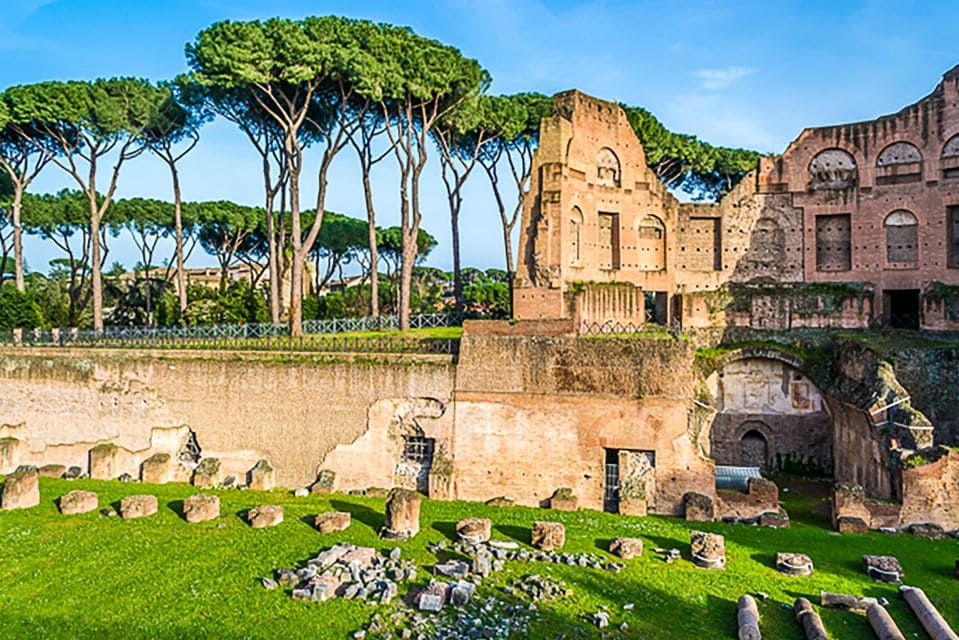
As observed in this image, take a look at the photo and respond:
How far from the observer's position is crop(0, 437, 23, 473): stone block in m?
16.0

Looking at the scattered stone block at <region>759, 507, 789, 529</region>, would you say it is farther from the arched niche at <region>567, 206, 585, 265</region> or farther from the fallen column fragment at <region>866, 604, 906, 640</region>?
the arched niche at <region>567, 206, 585, 265</region>

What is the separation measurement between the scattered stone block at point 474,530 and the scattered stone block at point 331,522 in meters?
1.85

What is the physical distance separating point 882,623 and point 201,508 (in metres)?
10.00

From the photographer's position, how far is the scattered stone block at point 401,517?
1079 centimetres

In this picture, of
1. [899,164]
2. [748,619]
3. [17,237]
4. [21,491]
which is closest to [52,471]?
Answer: [21,491]

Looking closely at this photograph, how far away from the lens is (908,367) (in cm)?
1606

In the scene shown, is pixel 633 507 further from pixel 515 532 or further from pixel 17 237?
pixel 17 237

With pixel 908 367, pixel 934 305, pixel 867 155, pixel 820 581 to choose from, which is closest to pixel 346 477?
pixel 820 581

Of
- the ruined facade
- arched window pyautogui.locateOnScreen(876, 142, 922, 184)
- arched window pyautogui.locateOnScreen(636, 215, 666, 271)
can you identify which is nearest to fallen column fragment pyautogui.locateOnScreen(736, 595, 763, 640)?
the ruined facade

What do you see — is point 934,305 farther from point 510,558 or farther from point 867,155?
point 510,558

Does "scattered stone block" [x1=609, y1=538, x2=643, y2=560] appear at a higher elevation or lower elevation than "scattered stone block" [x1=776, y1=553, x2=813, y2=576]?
higher

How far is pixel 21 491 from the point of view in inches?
Result: 478

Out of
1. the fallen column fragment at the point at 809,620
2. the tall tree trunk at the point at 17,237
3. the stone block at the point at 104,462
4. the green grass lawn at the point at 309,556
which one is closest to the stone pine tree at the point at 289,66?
the stone block at the point at 104,462

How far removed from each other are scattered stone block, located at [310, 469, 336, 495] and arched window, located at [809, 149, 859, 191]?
1845cm
